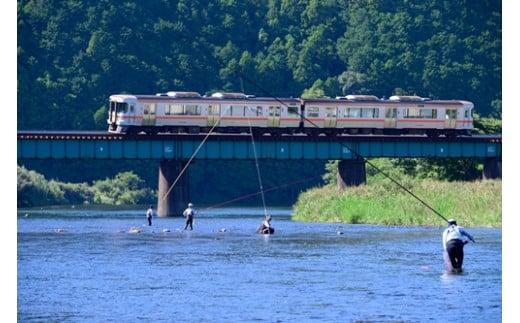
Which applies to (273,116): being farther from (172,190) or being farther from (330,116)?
(172,190)

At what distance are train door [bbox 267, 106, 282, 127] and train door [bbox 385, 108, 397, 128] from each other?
282 inches

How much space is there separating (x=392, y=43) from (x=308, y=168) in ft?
72.8

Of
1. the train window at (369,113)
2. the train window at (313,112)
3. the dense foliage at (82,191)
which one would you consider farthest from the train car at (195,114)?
the dense foliage at (82,191)

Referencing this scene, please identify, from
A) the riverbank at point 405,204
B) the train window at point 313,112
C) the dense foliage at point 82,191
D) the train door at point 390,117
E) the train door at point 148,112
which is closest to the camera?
the riverbank at point 405,204

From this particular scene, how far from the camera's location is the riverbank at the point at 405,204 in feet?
249

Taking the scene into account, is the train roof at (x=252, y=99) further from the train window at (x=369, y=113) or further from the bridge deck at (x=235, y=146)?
the bridge deck at (x=235, y=146)

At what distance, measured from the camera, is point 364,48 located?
18038 cm

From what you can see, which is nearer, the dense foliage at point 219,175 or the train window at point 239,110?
the train window at point 239,110

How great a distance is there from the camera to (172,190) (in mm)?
104188

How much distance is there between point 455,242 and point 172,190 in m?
55.6

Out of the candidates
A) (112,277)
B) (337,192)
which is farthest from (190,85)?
(112,277)

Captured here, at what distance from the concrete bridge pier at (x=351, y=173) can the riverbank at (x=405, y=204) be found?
740 cm
